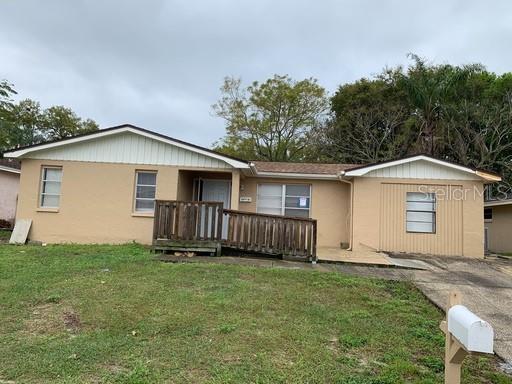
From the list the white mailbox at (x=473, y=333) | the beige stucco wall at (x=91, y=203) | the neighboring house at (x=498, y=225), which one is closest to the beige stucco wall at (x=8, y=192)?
the beige stucco wall at (x=91, y=203)

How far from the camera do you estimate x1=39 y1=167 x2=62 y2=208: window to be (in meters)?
11.9

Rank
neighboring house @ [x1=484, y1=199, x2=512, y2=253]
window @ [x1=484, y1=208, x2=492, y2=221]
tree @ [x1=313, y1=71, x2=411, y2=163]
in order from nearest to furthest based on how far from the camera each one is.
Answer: neighboring house @ [x1=484, y1=199, x2=512, y2=253], window @ [x1=484, y1=208, x2=492, y2=221], tree @ [x1=313, y1=71, x2=411, y2=163]

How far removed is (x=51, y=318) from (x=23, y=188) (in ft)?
28.3

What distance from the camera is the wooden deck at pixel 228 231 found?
950 centimetres

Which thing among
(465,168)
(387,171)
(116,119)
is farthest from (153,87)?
(465,168)

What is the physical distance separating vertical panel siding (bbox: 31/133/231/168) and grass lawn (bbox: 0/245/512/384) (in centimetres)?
501

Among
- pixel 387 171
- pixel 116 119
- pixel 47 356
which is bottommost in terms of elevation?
pixel 47 356

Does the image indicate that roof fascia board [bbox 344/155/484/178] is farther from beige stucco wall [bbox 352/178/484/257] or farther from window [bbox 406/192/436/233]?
window [bbox 406/192/436/233]

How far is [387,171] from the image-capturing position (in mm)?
12258

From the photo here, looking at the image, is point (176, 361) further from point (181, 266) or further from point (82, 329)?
point (181, 266)

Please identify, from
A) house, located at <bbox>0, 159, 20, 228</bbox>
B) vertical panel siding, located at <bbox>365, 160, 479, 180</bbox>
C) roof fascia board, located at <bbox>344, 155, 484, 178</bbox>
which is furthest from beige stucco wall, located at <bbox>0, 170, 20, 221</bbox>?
vertical panel siding, located at <bbox>365, 160, 479, 180</bbox>

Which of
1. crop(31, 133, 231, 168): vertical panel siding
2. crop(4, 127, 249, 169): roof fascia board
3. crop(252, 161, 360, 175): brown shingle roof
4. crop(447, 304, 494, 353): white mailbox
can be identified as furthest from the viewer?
crop(252, 161, 360, 175): brown shingle roof

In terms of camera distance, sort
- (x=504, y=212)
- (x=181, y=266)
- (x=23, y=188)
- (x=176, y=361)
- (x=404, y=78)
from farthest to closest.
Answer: (x=404, y=78) < (x=504, y=212) < (x=23, y=188) < (x=181, y=266) < (x=176, y=361)

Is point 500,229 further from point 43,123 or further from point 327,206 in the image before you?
point 43,123
